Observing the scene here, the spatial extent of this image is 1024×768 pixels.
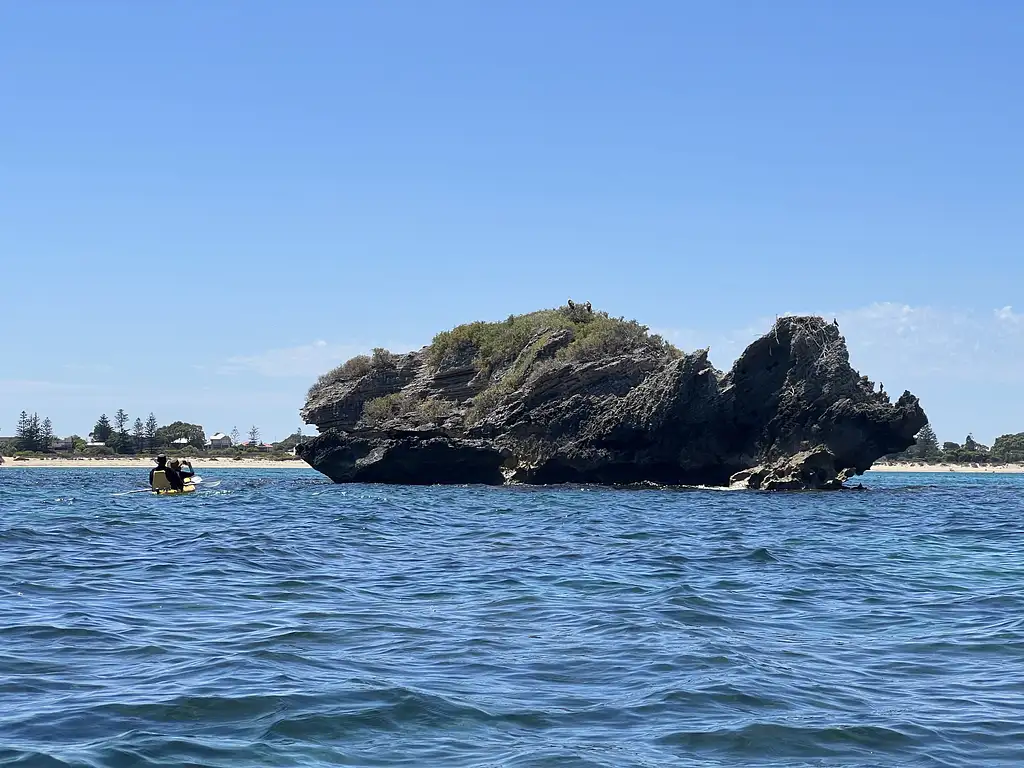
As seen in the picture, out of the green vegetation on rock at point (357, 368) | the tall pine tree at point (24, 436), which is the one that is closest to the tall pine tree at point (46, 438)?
the tall pine tree at point (24, 436)

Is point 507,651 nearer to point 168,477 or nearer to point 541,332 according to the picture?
point 168,477

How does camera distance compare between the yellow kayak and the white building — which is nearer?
the yellow kayak

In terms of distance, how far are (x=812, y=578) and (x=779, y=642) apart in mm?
5681

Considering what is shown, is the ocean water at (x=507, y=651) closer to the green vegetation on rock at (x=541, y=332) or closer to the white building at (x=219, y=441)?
the green vegetation on rock at (x=541, y=332)

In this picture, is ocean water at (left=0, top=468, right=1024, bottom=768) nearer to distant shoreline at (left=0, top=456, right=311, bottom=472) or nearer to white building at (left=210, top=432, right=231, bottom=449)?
distant shoreline at (left=0, top=456, right=311, bottom=472)

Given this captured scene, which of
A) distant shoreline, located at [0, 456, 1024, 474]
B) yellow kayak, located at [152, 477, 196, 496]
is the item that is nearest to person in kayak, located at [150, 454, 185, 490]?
yellow kayak, located at [152, 477, 196, 496]

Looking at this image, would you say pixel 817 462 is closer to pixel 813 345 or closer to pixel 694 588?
pixel 813 345

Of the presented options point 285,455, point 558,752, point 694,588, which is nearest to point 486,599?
point 694,588

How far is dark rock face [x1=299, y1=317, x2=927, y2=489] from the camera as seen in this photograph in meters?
50.8

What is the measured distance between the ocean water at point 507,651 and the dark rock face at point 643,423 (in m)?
27.7

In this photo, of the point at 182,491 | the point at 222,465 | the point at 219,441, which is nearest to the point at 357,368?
the point at 182,491

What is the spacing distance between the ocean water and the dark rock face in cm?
2775

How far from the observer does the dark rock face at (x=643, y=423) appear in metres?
50.8

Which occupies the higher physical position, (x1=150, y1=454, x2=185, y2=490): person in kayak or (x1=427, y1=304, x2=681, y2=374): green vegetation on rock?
(x1=427, y1=304, x2=681, y2=374): green vegetation on rock
